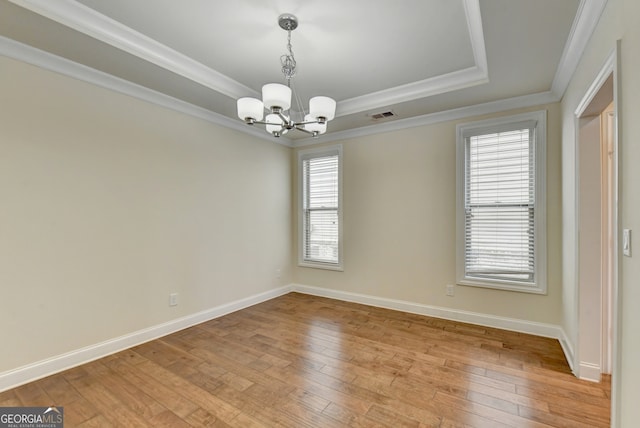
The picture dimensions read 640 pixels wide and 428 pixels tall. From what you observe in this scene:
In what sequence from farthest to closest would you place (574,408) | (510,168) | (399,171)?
(399,171) → (510,168) → (574,408)

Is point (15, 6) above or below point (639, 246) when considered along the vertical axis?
above

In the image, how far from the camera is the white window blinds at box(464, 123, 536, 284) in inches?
127

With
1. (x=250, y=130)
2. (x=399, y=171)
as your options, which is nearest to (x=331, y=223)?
(x=399, y=171)

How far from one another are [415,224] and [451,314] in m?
1.20

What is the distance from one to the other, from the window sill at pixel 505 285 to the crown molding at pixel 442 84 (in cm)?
220

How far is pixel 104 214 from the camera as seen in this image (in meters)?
2.73

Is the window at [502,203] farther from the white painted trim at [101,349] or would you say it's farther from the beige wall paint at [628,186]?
the white painted trim at [101,349]

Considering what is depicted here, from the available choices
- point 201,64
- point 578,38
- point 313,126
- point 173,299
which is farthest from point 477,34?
point 173,299

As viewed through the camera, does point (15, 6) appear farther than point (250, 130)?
No

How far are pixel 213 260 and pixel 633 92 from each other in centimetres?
387

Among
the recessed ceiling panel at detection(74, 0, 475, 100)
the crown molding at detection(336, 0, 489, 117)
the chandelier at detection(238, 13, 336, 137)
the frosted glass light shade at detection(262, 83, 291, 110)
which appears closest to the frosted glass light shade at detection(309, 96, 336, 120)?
the chandelier at detection(238, 13, 336, 137)

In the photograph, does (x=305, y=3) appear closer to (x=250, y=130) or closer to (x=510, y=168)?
(x=250, y=130)

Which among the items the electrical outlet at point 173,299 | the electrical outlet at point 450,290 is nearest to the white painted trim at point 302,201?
the electrical outlet at point 450,290

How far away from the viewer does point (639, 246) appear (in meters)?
1.25
